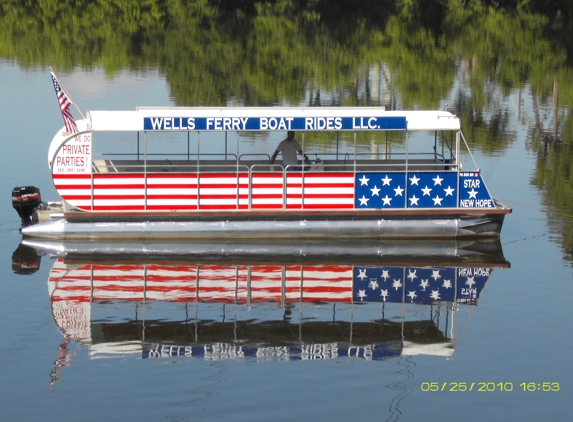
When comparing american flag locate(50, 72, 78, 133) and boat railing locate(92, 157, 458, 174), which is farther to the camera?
boat railing locate(92, 157, 458, 174)

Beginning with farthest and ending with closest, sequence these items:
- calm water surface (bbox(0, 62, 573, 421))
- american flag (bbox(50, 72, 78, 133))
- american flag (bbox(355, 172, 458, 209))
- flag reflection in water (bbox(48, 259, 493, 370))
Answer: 1. american flag (bbox(355, 172, 458, 209))
2. american flag (bbox(50, 72, 78, 133))
3. flag reflection in water (bbox(48, 259, 493, 370))
4. calm water surface (bbox(0, 62, 573, 421))

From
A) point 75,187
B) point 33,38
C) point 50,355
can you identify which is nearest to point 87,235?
point 75,187

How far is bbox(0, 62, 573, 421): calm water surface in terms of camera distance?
15.8 meters

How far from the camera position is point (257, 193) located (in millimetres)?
24375

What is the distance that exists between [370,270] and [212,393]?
7410 mm

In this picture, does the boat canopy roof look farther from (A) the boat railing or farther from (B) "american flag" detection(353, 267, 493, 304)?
(B) "american flag" detection(353, 267, 493, 304)

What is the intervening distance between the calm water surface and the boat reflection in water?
0.05 meters

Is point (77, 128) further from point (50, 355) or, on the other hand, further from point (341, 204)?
point (50, 355)

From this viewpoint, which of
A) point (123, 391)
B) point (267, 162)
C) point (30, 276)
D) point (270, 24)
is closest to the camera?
point (123, 391)

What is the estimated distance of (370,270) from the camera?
22.8 metres

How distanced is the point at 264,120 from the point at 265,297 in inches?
198

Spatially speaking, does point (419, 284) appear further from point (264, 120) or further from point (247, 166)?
point (264, 120)

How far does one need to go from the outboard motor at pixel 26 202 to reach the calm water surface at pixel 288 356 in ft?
4.34
